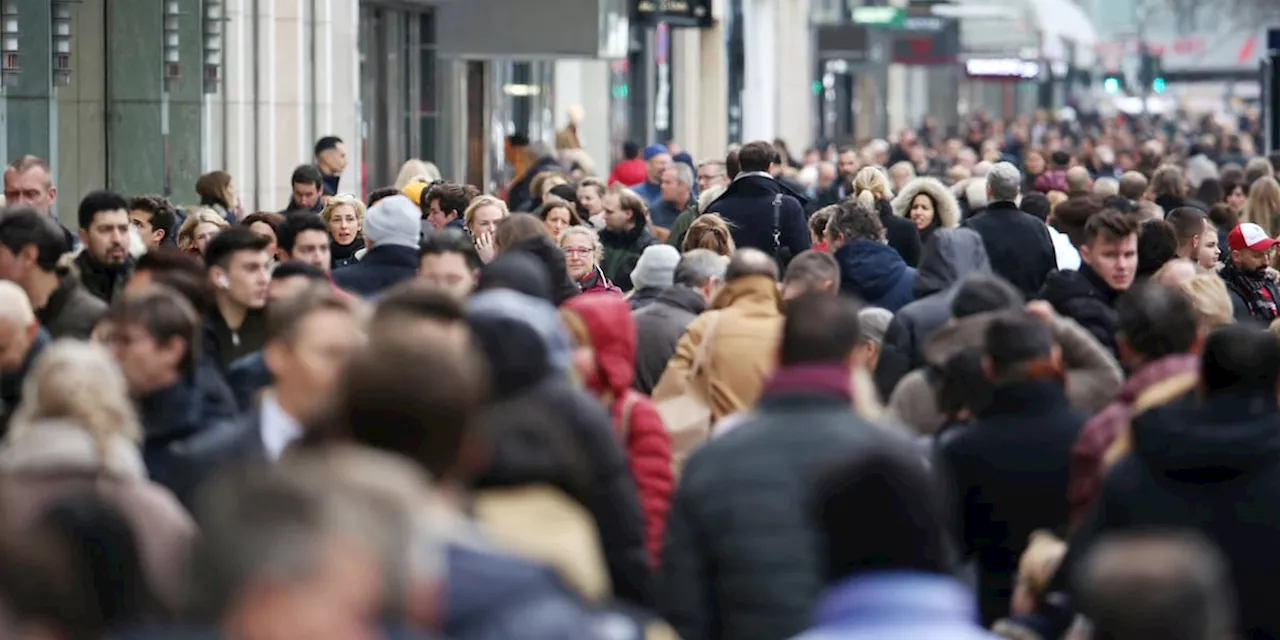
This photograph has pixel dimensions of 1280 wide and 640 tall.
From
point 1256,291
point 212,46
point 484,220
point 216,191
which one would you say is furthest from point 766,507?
point 212,46

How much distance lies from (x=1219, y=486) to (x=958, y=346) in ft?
5.43

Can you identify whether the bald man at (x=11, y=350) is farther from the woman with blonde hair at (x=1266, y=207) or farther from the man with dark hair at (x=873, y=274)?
the woman with blonde hair at (x=1266, y=207)

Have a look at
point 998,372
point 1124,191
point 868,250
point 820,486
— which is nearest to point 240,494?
point 820,486

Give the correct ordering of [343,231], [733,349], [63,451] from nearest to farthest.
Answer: [63,451], [733,349], [343,231]

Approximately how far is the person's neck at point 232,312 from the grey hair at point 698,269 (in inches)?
95.6

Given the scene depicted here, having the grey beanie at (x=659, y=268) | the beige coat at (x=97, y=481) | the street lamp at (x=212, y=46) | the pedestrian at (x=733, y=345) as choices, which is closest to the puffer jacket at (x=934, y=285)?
the pedestrian at (x=733, y=345)

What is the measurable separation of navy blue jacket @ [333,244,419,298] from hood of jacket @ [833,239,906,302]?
2386 millimetres

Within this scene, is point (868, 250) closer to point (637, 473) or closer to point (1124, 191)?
point (637, 473)

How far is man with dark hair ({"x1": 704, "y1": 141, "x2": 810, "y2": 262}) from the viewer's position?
50.7 ft

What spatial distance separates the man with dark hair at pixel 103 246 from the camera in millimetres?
11227

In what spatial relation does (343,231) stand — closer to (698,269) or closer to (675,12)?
(698,269)

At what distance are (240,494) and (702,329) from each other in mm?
5931

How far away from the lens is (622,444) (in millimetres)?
7441

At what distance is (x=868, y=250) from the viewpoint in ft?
42.0
